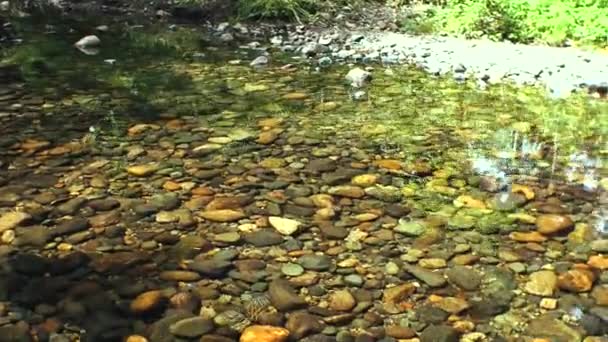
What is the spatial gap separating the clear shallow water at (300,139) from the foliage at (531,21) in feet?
6.07

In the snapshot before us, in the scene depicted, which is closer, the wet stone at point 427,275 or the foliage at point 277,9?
the wet stone at point 427,275

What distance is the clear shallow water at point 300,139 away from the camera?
4129 millimetres

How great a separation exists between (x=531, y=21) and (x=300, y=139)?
4.94 metres

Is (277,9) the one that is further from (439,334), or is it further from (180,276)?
(439,334)

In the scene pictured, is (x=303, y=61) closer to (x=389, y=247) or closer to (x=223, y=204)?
(x=223, y=204)

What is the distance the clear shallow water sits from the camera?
413 centimetres

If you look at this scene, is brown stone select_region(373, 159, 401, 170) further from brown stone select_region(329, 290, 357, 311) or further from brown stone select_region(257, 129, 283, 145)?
brown stone select_region(329, 290, 357, 311)

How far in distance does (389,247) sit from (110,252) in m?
1.47

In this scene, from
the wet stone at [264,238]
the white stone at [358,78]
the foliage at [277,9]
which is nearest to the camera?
the wet stone at [264,238]

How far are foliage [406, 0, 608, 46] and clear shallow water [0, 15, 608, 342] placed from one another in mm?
1849

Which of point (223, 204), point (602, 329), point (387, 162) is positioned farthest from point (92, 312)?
point (387, 162)

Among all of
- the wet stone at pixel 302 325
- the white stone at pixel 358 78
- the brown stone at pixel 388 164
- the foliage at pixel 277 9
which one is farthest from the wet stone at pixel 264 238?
the foliage at pixel 277 9

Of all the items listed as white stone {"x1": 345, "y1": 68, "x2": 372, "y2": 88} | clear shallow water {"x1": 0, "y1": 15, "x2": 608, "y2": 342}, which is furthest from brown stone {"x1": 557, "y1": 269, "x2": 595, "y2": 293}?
white stone {"x1": 345, "y1": 68, "x2": 372, "y2": 88}

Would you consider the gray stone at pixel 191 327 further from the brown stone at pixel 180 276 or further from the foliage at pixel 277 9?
the foliage at pixel 277 9
